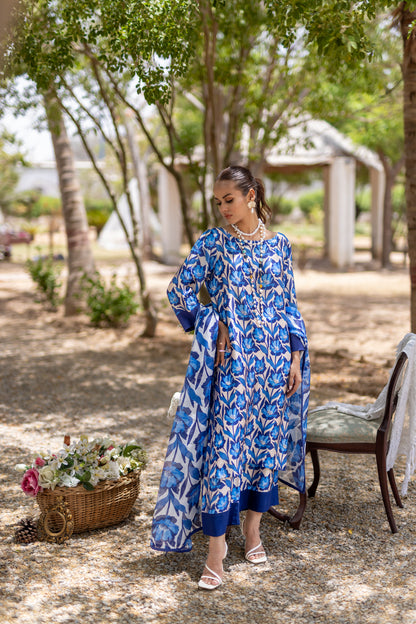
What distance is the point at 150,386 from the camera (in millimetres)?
7211

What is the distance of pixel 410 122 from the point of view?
5.43 metres

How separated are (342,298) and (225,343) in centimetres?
1054

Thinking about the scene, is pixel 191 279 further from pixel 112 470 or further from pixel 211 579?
pixel 211 579

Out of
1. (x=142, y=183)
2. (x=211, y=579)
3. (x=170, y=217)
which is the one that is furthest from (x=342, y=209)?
(x=211, y=579)

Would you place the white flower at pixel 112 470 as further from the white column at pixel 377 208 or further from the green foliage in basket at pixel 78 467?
the white column at pixel 377 208

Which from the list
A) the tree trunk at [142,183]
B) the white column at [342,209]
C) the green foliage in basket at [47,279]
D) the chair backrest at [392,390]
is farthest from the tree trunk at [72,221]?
the white column at [342,209]

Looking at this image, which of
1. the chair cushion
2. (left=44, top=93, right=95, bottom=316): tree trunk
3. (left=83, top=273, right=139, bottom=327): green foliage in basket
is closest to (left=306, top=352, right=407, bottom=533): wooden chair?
the chair cushion

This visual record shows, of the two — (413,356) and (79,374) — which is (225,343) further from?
(79,374)

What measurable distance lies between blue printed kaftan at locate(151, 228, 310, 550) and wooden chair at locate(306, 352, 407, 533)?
19.2 inches

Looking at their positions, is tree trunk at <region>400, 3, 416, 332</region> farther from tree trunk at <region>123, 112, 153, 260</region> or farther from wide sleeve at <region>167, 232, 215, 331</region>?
tree trunk at <region>123, 112, 153, 260</region>

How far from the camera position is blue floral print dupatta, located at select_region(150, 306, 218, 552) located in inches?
125

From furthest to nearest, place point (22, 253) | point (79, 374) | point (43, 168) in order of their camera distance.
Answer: point (43, 168), point (22, 253), point (79, 374)

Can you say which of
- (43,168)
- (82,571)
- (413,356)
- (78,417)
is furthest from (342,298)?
(43,168)

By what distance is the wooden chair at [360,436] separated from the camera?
370 cm
